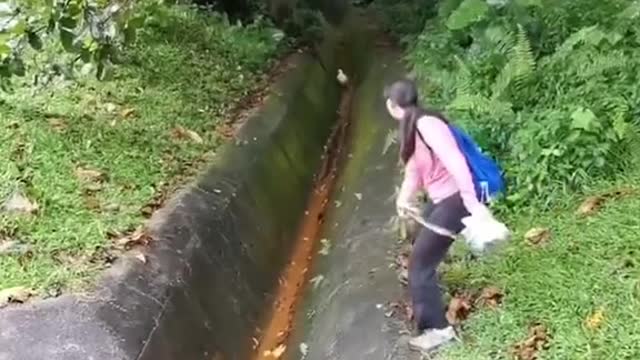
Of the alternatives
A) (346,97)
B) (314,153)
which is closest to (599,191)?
(314,153)

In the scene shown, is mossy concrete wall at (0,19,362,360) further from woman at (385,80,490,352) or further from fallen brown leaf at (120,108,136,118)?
woman at (385,80,490,352)

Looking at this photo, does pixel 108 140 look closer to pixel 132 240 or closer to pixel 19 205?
pixel 19 205

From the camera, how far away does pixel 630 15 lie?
9.34m

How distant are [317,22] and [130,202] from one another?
902 centimetres

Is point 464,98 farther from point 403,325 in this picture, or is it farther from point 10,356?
point 10,356

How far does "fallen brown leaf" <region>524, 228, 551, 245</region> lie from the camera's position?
7098 mm

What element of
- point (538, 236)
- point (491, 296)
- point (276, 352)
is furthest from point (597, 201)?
point (276, 352)

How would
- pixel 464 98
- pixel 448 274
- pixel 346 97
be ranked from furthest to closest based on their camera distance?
pixel 346 97 < pixel 464 98 < pixel 448 274

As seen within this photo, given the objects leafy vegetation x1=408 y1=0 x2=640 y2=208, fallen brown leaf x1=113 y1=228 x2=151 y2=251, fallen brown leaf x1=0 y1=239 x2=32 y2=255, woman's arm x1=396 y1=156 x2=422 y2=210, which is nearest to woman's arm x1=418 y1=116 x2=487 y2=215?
woman's arm x1=396 y1=156 x2=422 y2=210

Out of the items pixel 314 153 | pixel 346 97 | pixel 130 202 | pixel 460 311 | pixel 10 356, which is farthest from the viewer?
pixel 346 97

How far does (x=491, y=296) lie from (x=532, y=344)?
30.4 inches

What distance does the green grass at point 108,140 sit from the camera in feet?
23.9

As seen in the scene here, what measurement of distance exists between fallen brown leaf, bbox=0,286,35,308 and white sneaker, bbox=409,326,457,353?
2.24 meters

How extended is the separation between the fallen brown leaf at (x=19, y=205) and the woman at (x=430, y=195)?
266 centimetres
